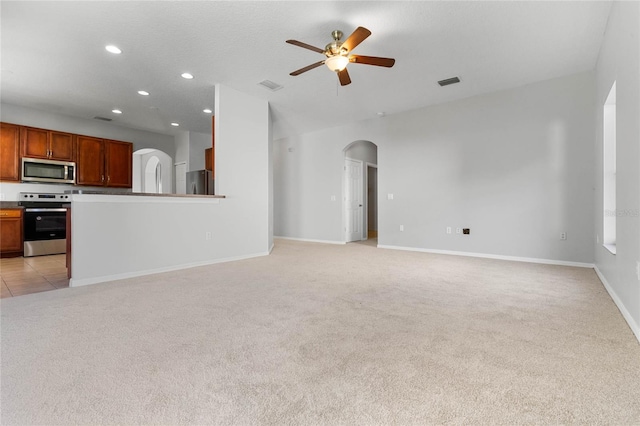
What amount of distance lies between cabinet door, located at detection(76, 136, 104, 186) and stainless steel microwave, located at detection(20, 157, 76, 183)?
5.1 inches

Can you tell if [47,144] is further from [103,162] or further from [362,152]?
[362,152]

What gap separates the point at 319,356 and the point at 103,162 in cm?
681

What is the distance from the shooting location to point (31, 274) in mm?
3775

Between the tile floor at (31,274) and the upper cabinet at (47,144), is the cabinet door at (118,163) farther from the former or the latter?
the tile floor at (31,274)

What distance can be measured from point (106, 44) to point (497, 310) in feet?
15.6

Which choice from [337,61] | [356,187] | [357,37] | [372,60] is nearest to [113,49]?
[337,61]

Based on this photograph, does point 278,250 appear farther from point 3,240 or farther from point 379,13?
point 3,240

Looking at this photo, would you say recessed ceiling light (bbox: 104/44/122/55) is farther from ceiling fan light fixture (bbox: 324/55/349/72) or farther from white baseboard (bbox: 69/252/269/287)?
white baseboard (bbox: 69/252/269/287)

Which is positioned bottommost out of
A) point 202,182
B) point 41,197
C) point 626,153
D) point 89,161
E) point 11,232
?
point 11,232

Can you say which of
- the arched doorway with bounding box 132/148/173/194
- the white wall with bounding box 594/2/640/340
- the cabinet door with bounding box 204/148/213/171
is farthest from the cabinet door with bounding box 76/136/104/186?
the white wall with bounding box 594/2/640/340

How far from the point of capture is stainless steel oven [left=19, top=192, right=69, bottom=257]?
5207mm

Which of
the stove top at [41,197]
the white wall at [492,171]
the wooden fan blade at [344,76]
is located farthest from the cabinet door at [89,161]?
the wooden fan blade at [344,76]

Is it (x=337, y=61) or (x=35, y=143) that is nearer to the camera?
(x=337, y=61)

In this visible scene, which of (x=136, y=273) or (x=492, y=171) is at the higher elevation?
(x=492, y=171)
